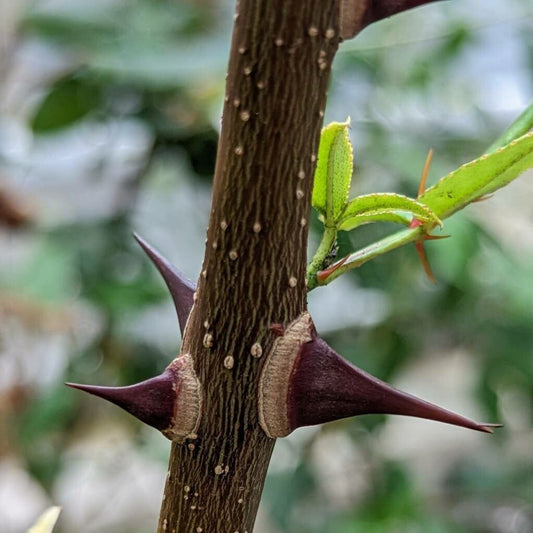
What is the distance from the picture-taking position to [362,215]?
0.51 ft

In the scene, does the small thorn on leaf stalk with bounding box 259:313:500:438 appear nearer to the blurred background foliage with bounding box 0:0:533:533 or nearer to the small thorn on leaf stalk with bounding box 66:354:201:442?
the small thorn on leaf stalk with bounding box 66:354:201:442

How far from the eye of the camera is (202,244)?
2.25ft

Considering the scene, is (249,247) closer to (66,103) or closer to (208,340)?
(208,340)

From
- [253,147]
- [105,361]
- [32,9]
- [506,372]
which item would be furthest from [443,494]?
[253,147]

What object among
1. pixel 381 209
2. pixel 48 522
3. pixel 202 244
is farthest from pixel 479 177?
pixel 202 244

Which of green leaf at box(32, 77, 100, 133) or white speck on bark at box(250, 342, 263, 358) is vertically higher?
green leaf at box(32, 77, 100, 133)

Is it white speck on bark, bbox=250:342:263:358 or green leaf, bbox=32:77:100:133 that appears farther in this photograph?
green leaf, bbox=32:77:100:133

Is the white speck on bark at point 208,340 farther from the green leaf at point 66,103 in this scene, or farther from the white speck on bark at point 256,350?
the green leaf at point 66,103

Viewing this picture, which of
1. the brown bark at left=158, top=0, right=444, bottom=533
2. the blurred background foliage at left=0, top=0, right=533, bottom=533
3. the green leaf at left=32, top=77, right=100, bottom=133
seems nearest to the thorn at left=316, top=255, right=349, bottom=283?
the brown bark at left=158, top=0, right=444, bottom=533

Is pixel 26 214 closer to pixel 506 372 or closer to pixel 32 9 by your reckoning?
pixel 32 9

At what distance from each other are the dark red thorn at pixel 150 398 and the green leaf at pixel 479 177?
0.22 feet

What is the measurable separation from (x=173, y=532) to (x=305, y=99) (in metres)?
0.09

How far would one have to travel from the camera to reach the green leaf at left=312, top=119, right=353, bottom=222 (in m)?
0.15

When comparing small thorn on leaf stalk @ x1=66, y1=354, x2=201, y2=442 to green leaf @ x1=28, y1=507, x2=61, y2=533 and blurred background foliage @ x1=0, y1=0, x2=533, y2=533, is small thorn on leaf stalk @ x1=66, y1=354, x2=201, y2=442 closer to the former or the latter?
green leaf @ x1=28, y1=507, x2=61, y2=533
